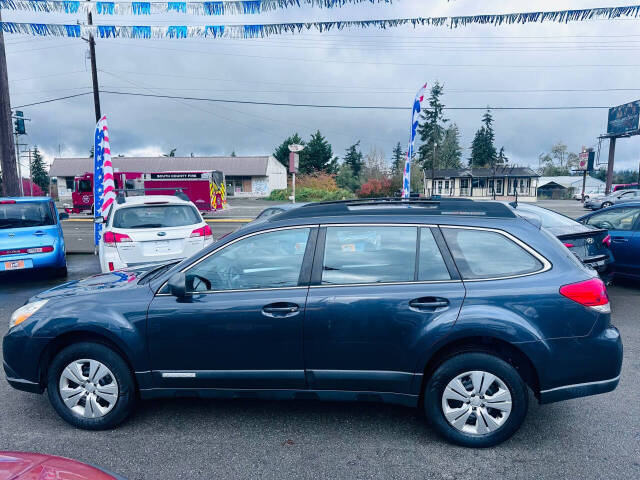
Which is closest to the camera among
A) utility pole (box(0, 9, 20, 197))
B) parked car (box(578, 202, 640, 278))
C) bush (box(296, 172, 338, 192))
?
parked car (box(578, 202, 640, 278))

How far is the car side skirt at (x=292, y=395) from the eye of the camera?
316 cm

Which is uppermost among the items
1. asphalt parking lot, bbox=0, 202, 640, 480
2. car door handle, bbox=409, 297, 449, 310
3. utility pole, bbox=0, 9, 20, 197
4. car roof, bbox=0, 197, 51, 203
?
utility pole, bbox=0, 9, 20, 197

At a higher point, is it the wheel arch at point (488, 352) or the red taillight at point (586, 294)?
the red taillight at point (586, 294)

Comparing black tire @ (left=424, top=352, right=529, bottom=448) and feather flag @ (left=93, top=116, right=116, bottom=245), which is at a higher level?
feather flag @ (left=93, top=116, right=116, bottom=245)

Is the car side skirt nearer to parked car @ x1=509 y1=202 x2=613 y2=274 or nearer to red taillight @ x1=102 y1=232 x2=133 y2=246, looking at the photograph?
parked car @ x1=509 y1=202 x2=613 y2=274

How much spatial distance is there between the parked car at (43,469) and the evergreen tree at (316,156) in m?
59.3

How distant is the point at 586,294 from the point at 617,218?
5.71 m

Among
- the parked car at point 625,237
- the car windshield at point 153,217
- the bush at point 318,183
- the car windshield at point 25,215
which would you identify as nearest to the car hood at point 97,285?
the car windshield at point 153,217

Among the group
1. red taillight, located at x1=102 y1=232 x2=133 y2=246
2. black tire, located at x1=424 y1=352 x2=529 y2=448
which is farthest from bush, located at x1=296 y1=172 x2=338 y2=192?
black tire, located at x1=424 y1=352 x2=529 y2=448

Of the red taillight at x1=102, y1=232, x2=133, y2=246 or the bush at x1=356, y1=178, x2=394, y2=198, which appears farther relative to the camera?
the bush at x1=356, y1=178, x2=394, y2=198

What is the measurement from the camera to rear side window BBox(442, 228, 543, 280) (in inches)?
123

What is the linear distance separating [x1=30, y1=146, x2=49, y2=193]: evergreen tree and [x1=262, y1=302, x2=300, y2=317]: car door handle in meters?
93.9

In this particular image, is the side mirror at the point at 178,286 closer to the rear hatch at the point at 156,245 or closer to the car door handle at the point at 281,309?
the car door handle at the point at 281,309

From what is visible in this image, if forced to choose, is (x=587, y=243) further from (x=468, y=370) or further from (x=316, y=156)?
(x=316, y=156)
